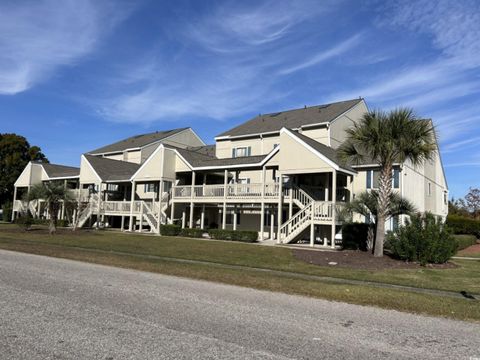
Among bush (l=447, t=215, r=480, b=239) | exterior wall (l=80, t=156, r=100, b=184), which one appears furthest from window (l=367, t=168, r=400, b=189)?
exterior wall (l=80, t=156, r=100, b=184)

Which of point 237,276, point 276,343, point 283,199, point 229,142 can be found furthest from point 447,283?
point 229,142

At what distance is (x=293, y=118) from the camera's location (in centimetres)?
3550

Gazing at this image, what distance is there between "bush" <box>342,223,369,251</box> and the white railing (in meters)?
5.95

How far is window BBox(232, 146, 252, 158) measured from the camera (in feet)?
115

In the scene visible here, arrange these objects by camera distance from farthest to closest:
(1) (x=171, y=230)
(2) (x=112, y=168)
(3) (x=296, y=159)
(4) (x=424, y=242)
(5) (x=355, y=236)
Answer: (2) (x=112, y=168) → (1) (x=171, y=230) → (3) (x=296, y=159) → (5) (x=355, y=236) → (4) (x=424, y=242)

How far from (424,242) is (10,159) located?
184ft

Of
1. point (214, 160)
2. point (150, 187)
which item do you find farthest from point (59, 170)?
point (214, 160)

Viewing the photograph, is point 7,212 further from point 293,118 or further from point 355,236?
point 355,236

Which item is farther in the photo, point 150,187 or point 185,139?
point 185,139

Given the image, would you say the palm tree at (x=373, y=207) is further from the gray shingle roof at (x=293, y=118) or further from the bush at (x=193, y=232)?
the gray shingle roof at (x=293, y=118)

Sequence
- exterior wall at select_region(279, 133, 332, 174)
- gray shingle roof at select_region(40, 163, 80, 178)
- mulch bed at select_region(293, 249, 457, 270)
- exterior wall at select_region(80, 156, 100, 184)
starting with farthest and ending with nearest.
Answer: gray shingle roof at select_region(40, 163, 80, 178)
exterior wall at select_region(80, 156, 100, 184)
exterior wall at select_region(279, 133, 332, 174)
mulch bed at select_region(293, 249, 457, 270)

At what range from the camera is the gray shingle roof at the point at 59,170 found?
45.0m

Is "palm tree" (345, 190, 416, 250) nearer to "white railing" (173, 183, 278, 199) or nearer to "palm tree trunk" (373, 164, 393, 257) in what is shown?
"palm tree trunk" (373, 164, 393, 257)

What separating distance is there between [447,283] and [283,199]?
1495 centimetres
